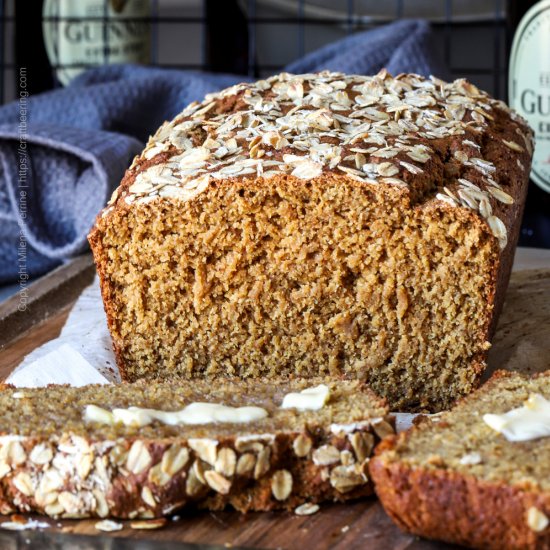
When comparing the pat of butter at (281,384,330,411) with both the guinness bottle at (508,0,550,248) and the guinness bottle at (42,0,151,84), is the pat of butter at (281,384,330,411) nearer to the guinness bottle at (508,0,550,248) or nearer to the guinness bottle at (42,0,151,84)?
the guinness bottle at (508,0,550,248)

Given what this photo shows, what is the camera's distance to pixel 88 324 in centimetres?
291

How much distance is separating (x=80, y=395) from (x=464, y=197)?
34.3 inches

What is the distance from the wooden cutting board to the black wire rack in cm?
156

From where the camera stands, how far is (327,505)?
193 centimetres

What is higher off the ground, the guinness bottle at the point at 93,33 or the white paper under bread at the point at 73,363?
the guinness bottle at the point at 93,33

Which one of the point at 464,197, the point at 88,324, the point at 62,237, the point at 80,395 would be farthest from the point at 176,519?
the point at 62,237

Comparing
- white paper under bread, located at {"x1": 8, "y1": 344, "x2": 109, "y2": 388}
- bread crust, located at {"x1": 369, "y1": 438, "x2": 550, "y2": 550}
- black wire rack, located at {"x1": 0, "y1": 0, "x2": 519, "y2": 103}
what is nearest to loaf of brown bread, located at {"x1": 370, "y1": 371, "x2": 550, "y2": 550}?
bread crust, located at {"x1": 369, "y1": 438, "x2": 550, "y2": 550}

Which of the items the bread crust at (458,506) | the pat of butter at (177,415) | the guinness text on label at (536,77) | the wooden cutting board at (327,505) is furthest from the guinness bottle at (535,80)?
the bread crust at (458,506)

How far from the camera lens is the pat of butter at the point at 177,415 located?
1940 mm

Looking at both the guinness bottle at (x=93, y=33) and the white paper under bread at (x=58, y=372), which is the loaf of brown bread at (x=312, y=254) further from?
the guinness bottle at (x=93, y=33)

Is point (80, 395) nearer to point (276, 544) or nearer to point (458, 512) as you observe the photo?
point (276, 544)

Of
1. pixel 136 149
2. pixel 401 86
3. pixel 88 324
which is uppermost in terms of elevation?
pixel 401 86

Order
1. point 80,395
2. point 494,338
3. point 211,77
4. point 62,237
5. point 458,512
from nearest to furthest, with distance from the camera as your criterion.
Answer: point 458,512 → point 80,395 → point 494,338 → point 62,237 → point 211,77

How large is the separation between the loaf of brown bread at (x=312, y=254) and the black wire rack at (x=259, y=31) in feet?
7.27
